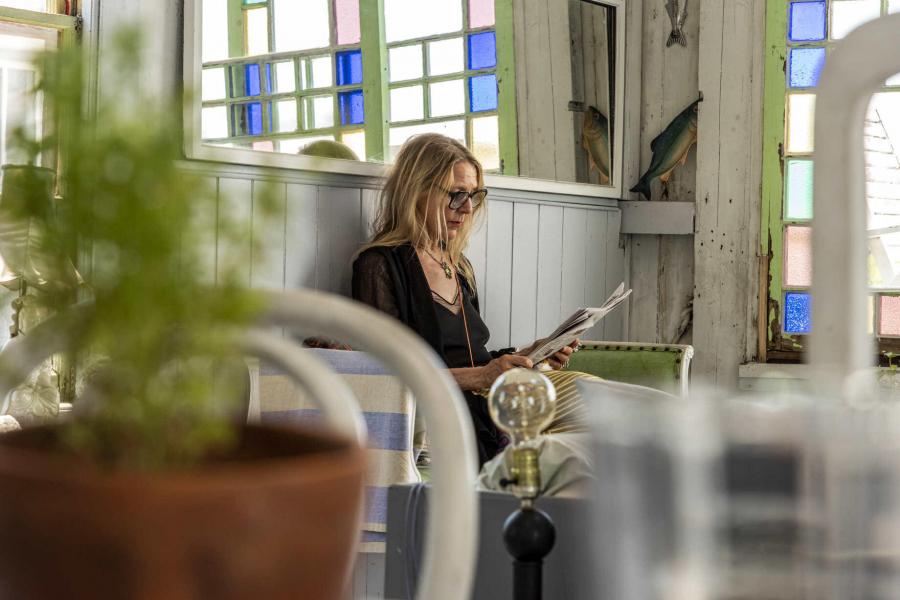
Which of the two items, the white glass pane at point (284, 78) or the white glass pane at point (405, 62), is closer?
the white glass pane at point (284, 78)

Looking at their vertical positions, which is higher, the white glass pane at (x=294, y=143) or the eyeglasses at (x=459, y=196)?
the white glass pane at (x=294, y=143)

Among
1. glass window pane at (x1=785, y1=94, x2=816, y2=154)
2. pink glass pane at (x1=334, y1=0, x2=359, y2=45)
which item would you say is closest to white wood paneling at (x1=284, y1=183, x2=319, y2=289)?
pink glass pane at (x1=334, y1=0, x2=359, y2=45)

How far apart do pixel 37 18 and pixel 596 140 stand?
216cm

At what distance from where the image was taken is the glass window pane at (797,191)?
3.90 m

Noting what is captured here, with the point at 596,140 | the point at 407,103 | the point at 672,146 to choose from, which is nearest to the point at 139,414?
the point at 407,103

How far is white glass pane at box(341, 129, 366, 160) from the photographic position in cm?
305

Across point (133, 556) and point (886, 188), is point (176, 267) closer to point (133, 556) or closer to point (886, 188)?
point (133, 556)

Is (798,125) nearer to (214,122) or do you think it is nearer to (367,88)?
(367,88)

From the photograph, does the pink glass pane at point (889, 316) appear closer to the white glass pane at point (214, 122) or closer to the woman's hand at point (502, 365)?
the woman's hand at point (502, 365)

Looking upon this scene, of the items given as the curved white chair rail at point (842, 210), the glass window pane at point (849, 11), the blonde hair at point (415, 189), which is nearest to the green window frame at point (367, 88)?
the blonde hair at point (415, 189)

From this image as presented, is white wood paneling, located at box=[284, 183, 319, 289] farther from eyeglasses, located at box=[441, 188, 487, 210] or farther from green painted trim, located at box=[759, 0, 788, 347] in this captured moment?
green painted trim, located at box=[759, 0, 788, 347]

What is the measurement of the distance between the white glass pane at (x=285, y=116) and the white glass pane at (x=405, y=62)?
1.40 ft

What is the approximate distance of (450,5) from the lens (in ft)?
11.4

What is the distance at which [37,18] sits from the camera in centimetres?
249
